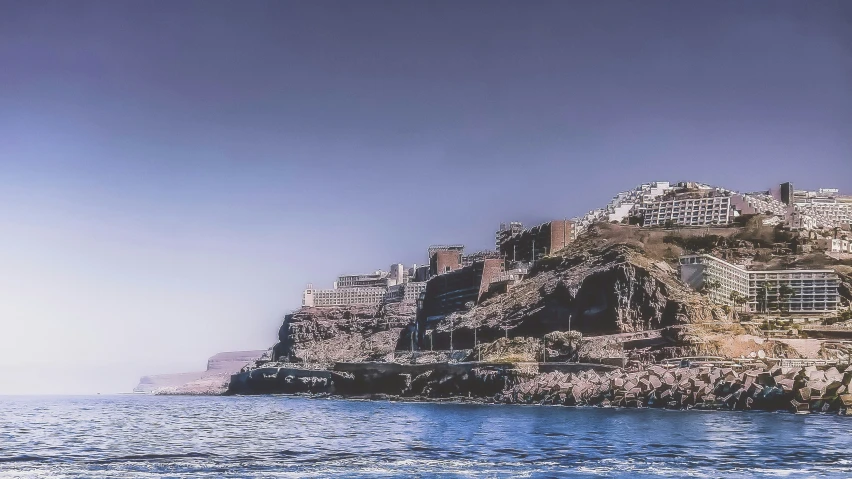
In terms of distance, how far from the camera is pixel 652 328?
141 meters

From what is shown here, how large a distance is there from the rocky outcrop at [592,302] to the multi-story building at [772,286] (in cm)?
444

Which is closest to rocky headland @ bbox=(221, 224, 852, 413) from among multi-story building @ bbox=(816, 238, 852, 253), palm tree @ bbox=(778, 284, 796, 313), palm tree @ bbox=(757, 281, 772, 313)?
palm tree @ bbox=(778, 284, 796, 313)

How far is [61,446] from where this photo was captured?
57750 millimetres

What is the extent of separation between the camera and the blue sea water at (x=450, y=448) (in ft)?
140

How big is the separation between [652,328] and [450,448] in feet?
307

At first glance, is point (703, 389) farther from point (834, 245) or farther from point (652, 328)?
point (834, 245)

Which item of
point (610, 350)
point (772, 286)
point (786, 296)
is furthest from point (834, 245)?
point (610, 350)

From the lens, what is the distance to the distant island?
102375 mm

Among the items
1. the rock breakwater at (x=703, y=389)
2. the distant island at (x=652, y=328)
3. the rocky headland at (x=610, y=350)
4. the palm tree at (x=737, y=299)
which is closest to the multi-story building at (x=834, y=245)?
the distant island at (x=652, y=328)

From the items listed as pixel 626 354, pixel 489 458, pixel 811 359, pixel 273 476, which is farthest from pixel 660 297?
pixel 273 476

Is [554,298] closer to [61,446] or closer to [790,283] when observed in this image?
[790,283]

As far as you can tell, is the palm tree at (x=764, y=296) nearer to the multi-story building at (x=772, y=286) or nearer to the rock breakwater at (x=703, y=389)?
the multi-story building at (x=772, y=286)

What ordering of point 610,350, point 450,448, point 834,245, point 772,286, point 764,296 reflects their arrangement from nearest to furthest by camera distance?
point 450,448 < point 610,350 < point 764,296 < point 772,286 < point 834,245

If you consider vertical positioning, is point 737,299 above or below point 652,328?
above
